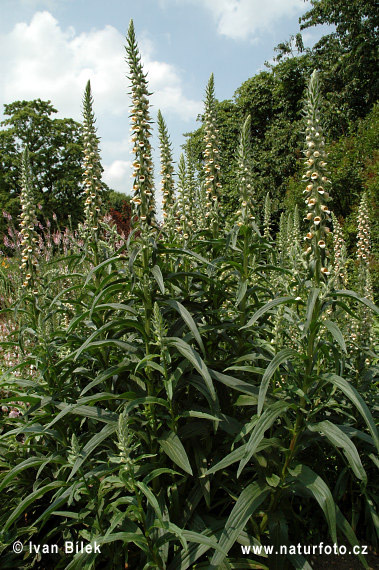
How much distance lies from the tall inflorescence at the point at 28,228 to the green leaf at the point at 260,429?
241cm

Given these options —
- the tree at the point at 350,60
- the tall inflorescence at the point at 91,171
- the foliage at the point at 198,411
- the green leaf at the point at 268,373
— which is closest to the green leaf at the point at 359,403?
the foliage at the point at 198,411

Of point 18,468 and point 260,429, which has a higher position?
point 260,429

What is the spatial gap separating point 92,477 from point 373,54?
2277cm

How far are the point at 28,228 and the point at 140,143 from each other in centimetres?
160

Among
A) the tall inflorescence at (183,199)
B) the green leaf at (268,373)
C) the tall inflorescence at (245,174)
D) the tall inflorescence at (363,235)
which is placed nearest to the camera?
the green leaf at (268,373)

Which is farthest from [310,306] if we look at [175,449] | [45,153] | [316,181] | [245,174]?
[45,153]

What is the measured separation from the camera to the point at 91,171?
10.4 ft

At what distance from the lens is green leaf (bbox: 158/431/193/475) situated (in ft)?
6.40

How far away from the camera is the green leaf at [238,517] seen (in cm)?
184

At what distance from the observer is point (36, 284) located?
3.53 meters

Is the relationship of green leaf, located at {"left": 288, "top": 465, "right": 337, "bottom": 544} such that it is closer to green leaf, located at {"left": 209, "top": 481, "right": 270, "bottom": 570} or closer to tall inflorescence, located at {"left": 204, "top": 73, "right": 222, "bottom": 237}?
green leaf, located at {"left": 209, "top": 481, "right": 270, "bottom": 570}

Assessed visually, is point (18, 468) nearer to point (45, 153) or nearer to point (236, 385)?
point (236, 385)

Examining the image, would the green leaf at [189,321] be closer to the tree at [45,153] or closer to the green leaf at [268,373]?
the green leaf at [268,373]

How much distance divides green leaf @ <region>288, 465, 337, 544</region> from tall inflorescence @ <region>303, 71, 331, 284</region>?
3.30 ft
